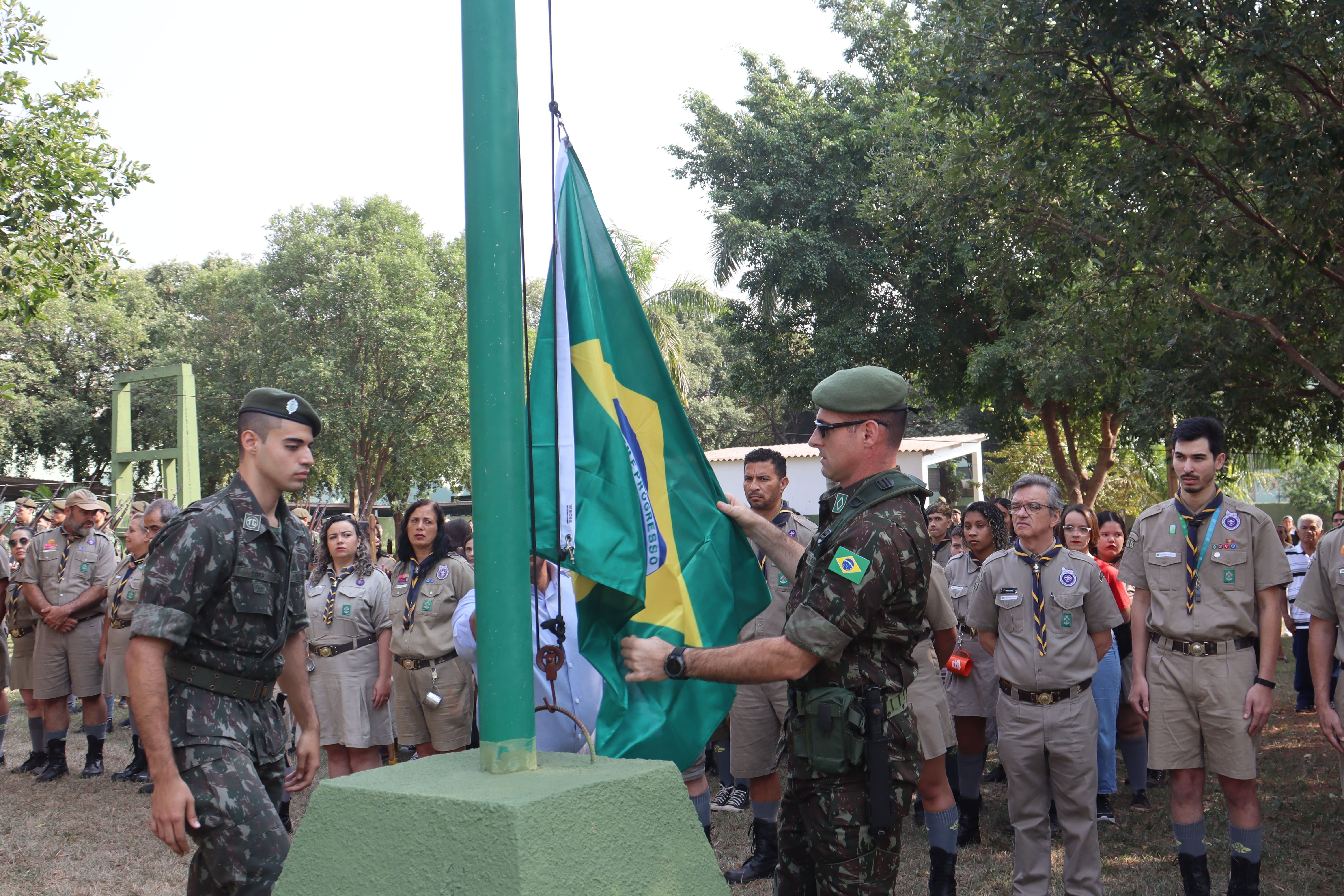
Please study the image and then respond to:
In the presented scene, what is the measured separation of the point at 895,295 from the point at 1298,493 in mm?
28973

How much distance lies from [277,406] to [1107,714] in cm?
532

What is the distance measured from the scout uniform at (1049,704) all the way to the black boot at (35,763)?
24.7 feet

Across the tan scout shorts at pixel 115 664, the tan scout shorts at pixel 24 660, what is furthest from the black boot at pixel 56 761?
the tan scout shorts at pixel 24 660

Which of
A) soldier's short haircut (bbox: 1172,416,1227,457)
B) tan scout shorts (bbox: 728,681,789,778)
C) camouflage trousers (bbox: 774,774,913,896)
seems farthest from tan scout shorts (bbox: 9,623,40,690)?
soldier's short haircut (bbox: 1172,416,1227,457)

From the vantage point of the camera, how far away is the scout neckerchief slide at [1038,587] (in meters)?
4.86

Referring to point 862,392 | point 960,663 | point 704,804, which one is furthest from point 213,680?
point 960,663

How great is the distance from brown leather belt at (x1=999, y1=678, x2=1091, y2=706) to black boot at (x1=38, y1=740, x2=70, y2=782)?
24.0ft

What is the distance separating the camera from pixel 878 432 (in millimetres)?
3078

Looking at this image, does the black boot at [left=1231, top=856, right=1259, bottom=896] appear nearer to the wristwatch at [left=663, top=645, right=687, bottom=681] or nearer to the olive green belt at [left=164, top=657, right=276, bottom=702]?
the wristwatch at [left=663, top=645, right=687, bottom=681]

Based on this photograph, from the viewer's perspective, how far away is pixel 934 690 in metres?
5.21

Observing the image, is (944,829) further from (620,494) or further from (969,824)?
(620,494)

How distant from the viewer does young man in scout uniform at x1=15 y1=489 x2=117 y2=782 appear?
8.30 m

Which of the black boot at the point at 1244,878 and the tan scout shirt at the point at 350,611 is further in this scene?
the tan scout shirt at the point at 350,611

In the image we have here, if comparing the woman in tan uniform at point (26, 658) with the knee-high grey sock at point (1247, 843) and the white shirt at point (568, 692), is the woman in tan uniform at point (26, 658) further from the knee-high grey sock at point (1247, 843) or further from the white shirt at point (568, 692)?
the knee-high grey sock at point (1247, 843)
